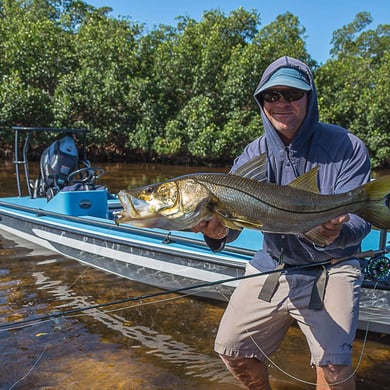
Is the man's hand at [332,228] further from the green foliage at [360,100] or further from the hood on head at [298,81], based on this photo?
the green foliage at [360,100]

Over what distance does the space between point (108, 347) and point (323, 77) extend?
24.9 m

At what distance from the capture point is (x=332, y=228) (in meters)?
2.32

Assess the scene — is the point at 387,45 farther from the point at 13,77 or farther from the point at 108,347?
the point at 108,347

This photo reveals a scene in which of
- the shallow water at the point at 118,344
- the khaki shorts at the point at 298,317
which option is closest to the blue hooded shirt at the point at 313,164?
the khaki shorts at the point at 298,317

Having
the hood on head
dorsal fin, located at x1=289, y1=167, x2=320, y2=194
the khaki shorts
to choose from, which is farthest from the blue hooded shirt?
dorsal fin, located at x1=289, y1=167, x2=320, y2=194

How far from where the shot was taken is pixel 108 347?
14.8 ft

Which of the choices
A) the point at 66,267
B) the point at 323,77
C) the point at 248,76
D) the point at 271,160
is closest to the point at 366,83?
the point at 323,77

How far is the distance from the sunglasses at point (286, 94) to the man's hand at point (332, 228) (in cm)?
82

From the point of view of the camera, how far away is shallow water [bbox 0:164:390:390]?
3936 mm

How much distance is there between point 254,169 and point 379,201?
2.19ft

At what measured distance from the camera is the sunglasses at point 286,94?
2662mm

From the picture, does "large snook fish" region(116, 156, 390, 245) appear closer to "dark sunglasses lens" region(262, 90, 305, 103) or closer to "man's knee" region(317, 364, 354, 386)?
"dark sunglasses lens" region(262, 90, 305, 103)

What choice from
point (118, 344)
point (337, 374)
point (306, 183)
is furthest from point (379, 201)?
point (118, 344)

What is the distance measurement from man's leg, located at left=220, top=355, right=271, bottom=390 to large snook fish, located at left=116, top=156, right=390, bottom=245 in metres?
1.03
